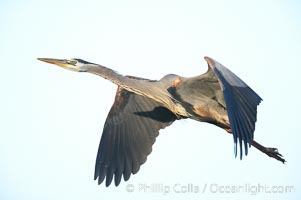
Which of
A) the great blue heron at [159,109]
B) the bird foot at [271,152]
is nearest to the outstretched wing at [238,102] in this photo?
the great blue heron at [159,109]

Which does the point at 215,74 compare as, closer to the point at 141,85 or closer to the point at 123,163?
the point at 141,85

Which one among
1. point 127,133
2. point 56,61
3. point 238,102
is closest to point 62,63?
point 56,61

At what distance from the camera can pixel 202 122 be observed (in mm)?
10383

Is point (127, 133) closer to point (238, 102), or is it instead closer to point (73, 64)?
point (73, 64)

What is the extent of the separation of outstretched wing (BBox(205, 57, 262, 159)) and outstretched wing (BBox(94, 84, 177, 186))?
4.78 feet

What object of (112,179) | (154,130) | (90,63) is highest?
(90,63)

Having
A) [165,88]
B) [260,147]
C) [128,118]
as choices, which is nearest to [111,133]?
[128,118]

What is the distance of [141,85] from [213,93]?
951mm

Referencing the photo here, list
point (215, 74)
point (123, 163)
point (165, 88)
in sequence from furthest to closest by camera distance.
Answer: point (123, 163) → point (165, 88) → point (215, 74)

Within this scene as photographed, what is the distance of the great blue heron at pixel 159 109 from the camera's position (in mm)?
9301

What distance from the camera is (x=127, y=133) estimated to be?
11.1 meters

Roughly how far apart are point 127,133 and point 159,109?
58 cm

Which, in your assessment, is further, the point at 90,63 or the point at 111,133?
the point at 111,133

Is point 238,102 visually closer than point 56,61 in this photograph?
Yes
